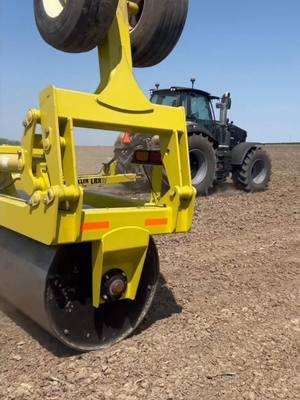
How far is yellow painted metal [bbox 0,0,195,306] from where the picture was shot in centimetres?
247

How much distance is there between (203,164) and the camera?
363 inches

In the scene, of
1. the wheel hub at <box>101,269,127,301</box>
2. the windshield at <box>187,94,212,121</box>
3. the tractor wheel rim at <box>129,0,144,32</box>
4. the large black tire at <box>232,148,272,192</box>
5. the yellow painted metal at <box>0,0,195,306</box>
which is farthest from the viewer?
the large black tire at <box>232,148,272,192</box>

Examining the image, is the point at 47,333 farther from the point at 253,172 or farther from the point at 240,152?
the point at 253,172

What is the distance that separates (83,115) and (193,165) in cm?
678

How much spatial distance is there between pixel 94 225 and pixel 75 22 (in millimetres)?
1132

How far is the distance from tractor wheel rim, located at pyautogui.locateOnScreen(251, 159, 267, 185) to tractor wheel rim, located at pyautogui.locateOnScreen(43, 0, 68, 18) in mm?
8269

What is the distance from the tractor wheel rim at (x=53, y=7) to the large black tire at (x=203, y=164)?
6327 mm

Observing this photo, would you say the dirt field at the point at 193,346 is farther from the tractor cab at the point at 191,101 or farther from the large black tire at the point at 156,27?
the tractor cab at the point at 191,101

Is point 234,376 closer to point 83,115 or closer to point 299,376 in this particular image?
point 299,376

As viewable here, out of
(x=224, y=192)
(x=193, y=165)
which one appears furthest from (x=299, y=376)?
(x=224, y=192)

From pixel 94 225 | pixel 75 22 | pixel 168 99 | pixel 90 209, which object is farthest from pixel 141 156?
pixel 168 99

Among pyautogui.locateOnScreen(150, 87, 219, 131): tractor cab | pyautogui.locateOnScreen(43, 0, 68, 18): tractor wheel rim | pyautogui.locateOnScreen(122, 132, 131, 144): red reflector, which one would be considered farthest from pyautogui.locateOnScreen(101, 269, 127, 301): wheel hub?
pyautogui.locateOnScreen(150, 87, 219, 131): tractor cab

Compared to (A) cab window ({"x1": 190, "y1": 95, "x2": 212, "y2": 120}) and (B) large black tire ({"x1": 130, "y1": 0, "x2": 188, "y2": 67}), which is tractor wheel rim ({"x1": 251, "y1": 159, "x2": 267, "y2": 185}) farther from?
(B) large black tire ({"x1": 130, "y1": 0, "x2": 188, "y2": 67})

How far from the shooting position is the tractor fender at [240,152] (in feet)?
33.9
